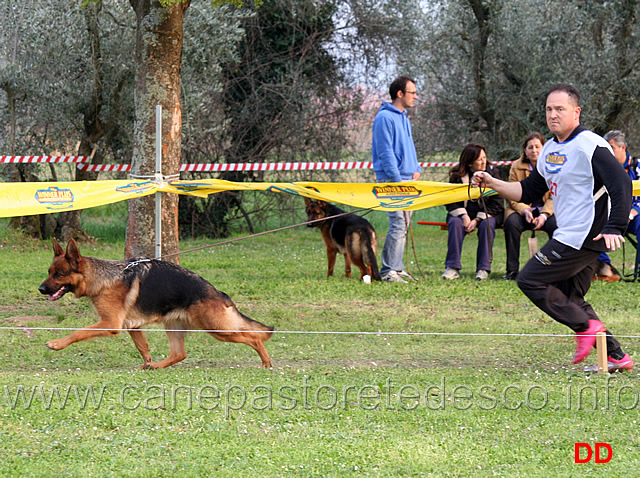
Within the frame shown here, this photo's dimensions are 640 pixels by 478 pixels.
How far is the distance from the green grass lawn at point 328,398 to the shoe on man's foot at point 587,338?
0.47 ft

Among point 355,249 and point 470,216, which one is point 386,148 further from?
point 470,216

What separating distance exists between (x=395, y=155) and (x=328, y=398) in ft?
18.2

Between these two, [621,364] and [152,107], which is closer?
[621,364]

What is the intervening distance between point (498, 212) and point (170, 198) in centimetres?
460

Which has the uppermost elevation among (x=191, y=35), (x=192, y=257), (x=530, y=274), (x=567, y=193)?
(x=191, y=35)

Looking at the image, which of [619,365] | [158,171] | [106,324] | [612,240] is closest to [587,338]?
[619,365]

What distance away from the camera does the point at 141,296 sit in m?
5.92

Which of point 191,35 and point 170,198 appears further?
point 191,35

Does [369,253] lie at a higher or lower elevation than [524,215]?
lower

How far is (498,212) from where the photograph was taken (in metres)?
10.8

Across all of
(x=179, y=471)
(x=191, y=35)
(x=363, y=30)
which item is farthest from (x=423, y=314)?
(x=363, y=30)

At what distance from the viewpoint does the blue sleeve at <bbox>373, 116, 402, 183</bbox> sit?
391 inches

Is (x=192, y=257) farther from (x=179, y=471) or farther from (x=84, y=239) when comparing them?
(x=179, y=471)

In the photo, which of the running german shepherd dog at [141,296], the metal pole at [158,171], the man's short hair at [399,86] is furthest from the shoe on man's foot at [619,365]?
the man's short hair at [399,86]
